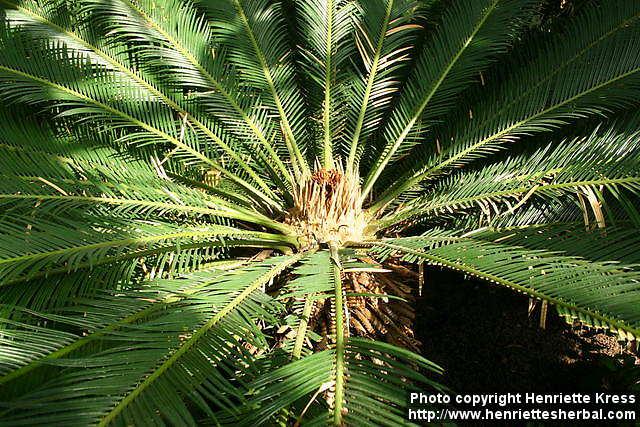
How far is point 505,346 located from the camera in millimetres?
2164

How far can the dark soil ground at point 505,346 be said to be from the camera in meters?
1.99

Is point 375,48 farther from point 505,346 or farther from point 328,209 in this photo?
point 505,346

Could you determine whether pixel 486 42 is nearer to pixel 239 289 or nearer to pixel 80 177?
pixel 239 289

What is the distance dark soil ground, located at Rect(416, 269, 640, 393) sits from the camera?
6.54 feet

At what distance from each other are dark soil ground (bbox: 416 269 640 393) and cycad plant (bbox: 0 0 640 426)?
0.49 ft

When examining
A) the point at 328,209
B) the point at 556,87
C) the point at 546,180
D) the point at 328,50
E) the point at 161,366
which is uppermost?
the point at 328,50

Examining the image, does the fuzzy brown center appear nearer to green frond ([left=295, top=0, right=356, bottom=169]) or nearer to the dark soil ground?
green frond ([left=295, top=0, right=356, bottom=169])

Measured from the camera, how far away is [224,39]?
7.68ft

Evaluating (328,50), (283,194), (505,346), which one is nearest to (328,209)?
(283,194)

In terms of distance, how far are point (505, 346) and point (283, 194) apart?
1.25 metres

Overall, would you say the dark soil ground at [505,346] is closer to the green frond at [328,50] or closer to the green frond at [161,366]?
the green frond at [328,50]

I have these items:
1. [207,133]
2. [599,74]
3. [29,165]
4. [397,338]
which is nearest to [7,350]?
[29,165]

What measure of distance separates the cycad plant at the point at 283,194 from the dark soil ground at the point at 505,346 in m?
0.15

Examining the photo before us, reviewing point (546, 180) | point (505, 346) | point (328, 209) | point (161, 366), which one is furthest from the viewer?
point (505, 346)
